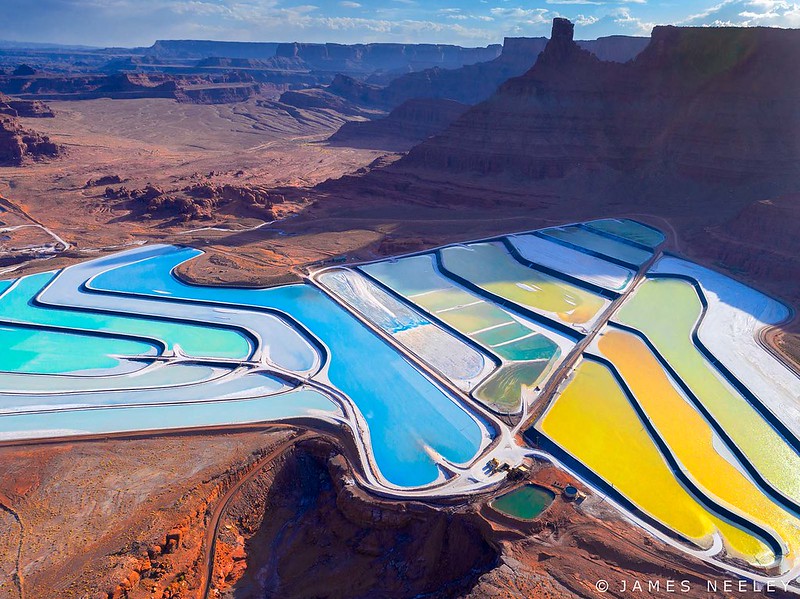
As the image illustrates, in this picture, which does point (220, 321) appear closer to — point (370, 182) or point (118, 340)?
point (118, 340)

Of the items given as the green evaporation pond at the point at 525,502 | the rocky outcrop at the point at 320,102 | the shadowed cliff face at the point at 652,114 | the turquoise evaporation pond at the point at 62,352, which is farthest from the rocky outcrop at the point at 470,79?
the green evaporation pond at the point at 525,502

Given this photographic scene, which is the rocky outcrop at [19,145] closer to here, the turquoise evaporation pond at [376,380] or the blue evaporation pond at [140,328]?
the turquoise evaporation pond at [376,380]

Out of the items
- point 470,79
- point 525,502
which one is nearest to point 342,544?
point 525,502

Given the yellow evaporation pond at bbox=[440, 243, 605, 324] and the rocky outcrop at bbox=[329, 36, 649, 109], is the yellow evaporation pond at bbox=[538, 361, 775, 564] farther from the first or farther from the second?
the rocky outcrop at bbox=[329, 36, 649, 109]

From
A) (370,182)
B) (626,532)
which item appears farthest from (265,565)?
(370,182)

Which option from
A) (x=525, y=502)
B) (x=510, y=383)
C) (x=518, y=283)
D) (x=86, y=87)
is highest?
(x=86, y=87)

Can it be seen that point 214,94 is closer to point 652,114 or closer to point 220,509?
point 652,114
